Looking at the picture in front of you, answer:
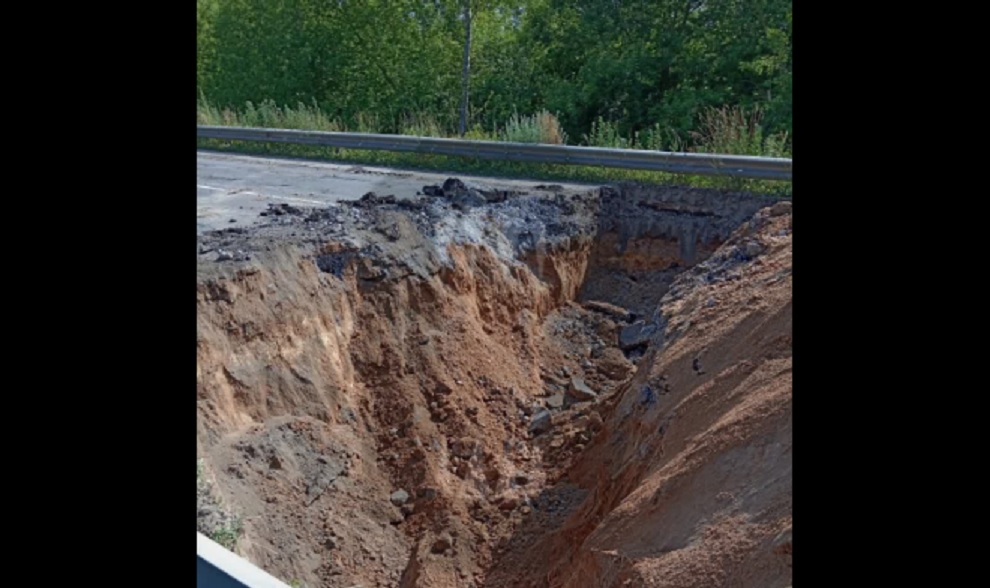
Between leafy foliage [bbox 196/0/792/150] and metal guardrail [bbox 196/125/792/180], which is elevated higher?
leafy foliage [bbox 196/0/792/150]

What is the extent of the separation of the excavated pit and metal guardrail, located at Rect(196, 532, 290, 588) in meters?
3.43

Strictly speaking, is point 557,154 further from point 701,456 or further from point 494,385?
point 701,456

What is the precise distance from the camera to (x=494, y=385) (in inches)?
406

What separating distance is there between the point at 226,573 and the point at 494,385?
8342 millimetres

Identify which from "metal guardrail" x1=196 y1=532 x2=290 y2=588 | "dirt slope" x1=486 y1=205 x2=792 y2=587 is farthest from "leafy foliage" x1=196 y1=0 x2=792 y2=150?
"metal guardrail" x1=196 y1=532 x2=290 y2=588

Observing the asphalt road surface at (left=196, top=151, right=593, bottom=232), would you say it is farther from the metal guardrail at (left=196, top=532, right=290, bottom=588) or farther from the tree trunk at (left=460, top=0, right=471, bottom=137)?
the metal guardrail at (left=196, top=532, right=290, bottom=588)

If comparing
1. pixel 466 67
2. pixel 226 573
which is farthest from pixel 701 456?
pixel 466 67

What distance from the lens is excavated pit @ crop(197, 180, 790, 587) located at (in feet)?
21.5

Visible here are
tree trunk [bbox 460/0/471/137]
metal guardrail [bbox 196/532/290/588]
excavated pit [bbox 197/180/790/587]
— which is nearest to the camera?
metal guardrail [bbox 196/532/290/588]

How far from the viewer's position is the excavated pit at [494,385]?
6.56 metres

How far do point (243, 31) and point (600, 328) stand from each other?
2220 cm

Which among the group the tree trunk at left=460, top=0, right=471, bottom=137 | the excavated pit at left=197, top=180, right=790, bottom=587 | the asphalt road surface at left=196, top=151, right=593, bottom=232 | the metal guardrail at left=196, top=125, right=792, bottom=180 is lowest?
the excavated pit at left=197, top=180, right=790, bottom=587
